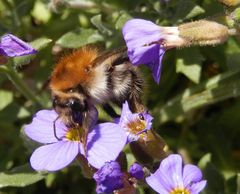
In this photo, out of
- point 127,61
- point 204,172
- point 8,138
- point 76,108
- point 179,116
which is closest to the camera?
point 76,108

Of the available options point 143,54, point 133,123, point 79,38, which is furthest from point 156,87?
Result: point 143,54

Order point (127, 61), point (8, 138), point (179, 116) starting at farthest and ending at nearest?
point (8, 138) → point (179, 116) → point (127, 61)

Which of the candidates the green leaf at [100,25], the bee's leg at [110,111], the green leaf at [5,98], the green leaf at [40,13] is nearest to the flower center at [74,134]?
the bee's leg at [110,111]

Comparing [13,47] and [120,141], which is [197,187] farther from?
[13,47]

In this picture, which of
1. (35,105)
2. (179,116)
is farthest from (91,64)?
(179,116)

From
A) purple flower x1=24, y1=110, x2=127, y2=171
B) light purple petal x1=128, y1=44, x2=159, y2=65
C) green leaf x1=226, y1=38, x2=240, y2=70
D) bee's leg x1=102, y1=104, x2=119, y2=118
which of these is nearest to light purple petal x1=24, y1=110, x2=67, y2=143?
purple flower x1=24, y1=110, x2=127, y2=171

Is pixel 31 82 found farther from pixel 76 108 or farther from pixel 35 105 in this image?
pixel 76 108

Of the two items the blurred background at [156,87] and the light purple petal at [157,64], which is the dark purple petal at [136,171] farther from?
the blurred background at [156,87]
